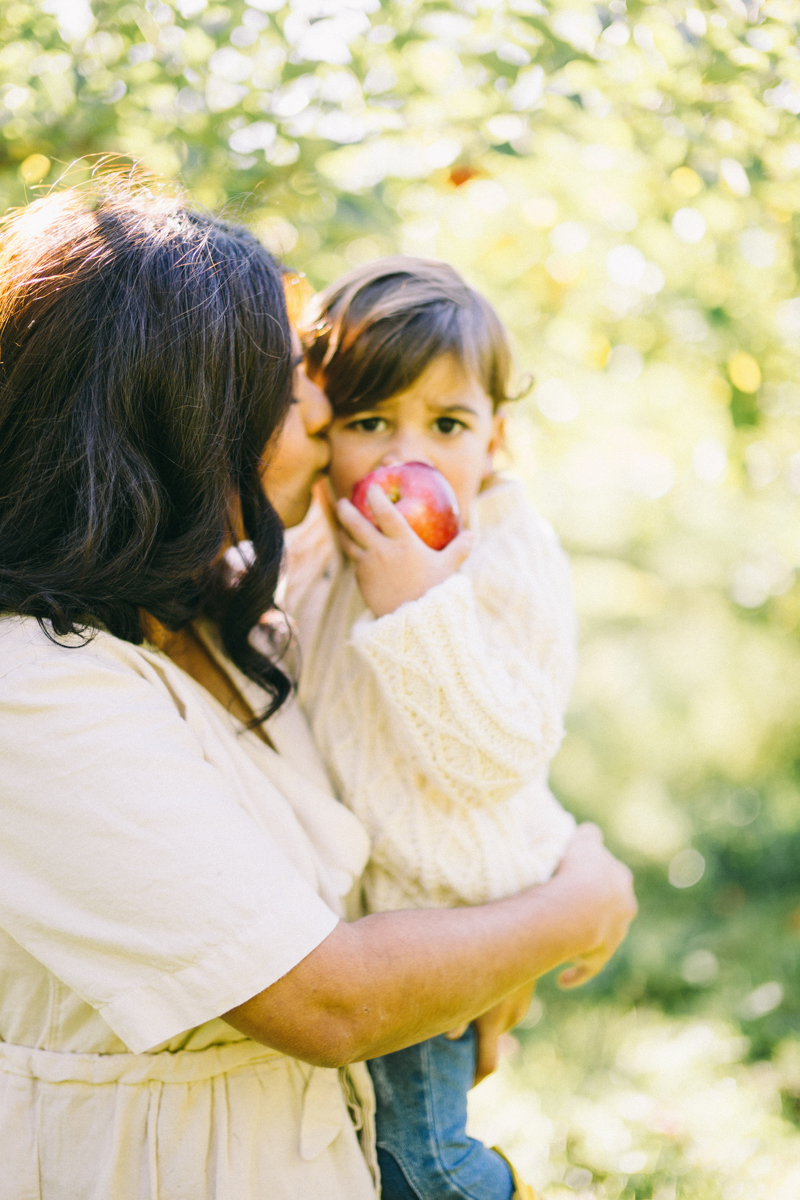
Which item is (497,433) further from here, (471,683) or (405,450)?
(471,683)

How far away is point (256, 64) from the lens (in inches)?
76.9

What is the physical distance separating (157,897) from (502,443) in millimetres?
1321

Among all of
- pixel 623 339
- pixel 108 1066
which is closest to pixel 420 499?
pixel 108 1066

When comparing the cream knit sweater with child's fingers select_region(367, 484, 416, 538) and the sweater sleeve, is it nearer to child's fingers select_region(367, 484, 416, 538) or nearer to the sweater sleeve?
the sweater sleeve

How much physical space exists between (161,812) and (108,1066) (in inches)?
15.0

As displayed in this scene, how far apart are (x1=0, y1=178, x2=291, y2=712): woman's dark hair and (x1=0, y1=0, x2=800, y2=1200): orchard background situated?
19.2 inches

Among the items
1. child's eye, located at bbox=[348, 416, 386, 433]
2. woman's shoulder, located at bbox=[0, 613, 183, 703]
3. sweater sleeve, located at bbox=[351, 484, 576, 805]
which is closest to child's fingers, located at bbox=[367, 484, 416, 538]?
sweater sleeve, located at bbox=[351, 484, 576, 805]

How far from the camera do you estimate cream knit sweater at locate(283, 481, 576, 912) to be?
1367 millimetres

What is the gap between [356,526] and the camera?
154 centimetres

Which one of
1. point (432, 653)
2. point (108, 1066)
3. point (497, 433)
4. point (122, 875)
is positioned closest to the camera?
point (122, 875)

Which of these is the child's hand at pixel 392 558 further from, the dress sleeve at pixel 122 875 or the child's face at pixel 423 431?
the dress sleeve at pixel 122 875

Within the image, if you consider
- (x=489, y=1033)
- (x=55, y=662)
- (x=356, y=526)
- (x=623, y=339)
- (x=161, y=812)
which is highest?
(x=55, y=662)

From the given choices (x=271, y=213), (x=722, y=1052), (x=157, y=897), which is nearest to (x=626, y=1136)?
(x=722, y=1052)

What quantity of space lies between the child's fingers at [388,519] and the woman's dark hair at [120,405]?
0.27 metres
